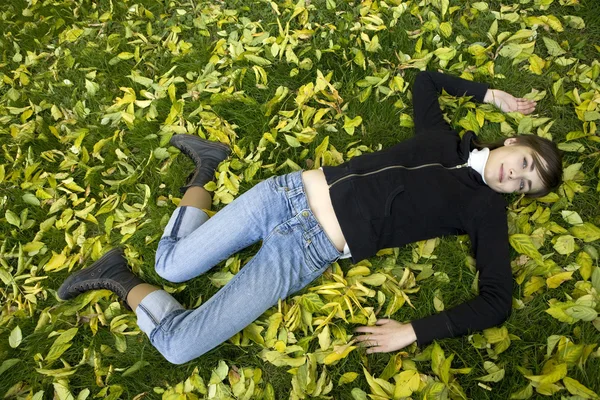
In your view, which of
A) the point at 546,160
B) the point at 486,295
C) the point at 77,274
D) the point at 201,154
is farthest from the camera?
the point at 201,154

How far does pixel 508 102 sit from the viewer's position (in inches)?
120

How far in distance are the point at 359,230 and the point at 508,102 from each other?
62.2 inches

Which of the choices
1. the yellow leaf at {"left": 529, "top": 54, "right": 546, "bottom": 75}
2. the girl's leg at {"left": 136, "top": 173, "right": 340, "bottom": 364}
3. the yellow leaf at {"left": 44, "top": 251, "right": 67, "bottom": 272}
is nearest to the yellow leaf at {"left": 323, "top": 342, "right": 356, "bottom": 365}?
the girl's leg at {"left": 136, "top": 173, "right": 340, "bottom": 364}

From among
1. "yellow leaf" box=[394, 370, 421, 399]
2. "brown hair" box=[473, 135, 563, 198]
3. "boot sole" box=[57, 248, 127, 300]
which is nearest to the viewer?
"yellow leaf" box=[394, 370, 421, 399]

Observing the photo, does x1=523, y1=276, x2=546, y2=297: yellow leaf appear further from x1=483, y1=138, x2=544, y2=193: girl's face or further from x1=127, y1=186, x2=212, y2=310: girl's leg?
x1=127, y1=186, x2=212, y2=310: girl's leg

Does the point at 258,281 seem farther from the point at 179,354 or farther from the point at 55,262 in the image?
the point at 55,262

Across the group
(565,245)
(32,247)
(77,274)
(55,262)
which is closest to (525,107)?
(565,245)

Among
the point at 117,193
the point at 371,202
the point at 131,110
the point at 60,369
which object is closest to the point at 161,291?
the point at 60,369

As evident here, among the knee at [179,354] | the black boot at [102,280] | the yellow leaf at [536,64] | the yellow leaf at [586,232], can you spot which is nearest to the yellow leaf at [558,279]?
the yellow leaf at [586,232]

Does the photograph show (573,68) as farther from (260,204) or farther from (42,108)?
(42,108)

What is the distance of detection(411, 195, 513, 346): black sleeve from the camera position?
2311mm

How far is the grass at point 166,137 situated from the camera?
251 centimetres

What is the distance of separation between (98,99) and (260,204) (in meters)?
1.97

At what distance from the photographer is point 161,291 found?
2588mm
